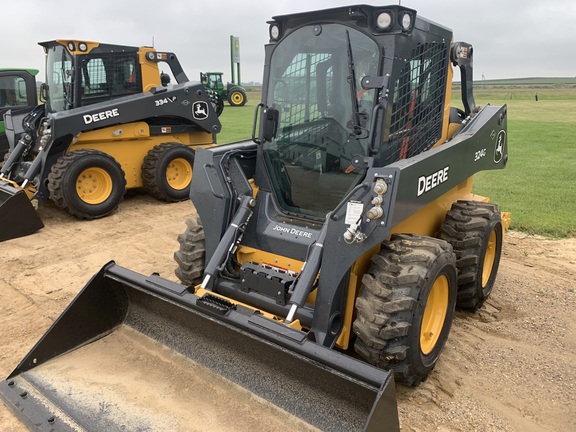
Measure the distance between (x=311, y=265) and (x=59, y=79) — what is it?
6.41 metres

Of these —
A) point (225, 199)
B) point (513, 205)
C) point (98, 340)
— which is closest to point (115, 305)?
point (98, 340)

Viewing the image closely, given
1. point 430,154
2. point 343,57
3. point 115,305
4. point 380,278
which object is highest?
point 343,57

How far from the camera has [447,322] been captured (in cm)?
335

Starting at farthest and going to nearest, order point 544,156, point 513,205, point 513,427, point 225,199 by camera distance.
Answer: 1. point 544,156
2. point 513,205
3. point 225,199
4. point 513,427

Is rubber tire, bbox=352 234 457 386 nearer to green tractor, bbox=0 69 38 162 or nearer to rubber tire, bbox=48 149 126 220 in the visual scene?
rubber tire, bbox=48 149 126 220

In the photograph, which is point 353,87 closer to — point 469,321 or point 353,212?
point 353,212

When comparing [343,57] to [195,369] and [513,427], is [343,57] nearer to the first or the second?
[195,369]

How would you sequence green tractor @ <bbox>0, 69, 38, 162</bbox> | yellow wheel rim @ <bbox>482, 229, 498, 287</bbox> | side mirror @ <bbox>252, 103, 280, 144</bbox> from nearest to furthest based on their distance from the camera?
side mirror @ <bbox>252, 103, 280, 144</bbox>, yellow wheel rim @ <bbox>482, 229, 498, 287</bbox>, green tractor @ <bbox>0, 69, 38, 162</bbox>

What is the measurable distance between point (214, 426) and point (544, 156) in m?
11.8

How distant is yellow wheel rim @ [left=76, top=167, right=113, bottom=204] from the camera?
6.99m

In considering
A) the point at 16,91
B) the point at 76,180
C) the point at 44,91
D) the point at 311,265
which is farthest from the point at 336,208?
the point at 16,91

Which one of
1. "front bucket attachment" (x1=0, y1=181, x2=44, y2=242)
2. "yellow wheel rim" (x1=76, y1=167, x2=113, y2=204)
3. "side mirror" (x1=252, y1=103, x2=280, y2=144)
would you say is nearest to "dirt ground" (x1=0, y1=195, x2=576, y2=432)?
"front bucket attachment" (x1=0, y1=181, x2=44, y2=242)

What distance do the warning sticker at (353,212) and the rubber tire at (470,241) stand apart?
145 centimetres

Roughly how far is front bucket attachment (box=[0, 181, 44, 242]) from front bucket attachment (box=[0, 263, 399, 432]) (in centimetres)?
354
